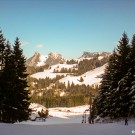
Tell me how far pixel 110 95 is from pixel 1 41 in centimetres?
1931

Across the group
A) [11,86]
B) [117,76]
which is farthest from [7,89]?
[117,76]

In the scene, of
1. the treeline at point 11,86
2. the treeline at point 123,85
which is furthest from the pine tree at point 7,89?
the treeline at point 123,85

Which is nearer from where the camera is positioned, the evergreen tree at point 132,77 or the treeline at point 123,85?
the evergreen tree at point 132,77

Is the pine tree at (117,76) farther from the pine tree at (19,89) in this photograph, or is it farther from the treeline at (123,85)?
the pine tree at (19,89)

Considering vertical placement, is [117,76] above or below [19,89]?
above

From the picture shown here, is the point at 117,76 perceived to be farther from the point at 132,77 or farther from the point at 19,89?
the point at 19,89

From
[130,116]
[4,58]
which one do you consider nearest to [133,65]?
[130,116]

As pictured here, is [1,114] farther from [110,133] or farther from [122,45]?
[110,133]

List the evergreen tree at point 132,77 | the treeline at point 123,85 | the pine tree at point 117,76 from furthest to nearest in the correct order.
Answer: the pine tree at point 117,76
the treeline at point 123,85
the evergreen tree at point 132,77

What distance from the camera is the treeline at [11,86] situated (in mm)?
37888

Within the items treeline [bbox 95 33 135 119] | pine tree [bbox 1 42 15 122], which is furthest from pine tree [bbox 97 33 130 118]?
pine tree [bbox 1 42 15 122]

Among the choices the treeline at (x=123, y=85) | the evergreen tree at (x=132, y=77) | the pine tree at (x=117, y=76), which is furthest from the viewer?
the pine tree at (x=117, y=76)

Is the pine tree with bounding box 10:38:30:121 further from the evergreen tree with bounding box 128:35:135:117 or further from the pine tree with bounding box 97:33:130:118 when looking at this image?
the evergreen tree with bounding box 128:35:135:117

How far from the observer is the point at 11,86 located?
1517 inches
